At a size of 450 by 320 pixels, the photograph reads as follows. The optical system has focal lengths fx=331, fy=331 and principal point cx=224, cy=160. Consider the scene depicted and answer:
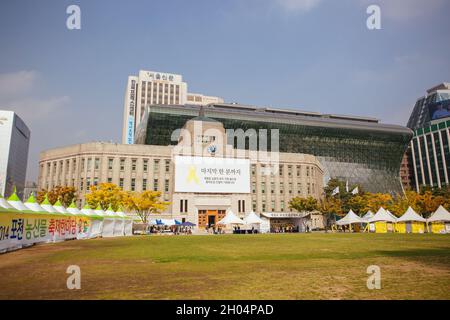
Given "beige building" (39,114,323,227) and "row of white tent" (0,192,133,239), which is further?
"beige building" (39,114,323,227)

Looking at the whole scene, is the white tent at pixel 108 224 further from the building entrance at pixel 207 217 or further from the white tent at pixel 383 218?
the white tent at pixel 383 218

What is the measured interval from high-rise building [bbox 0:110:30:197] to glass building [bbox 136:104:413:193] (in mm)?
Answer: 90604

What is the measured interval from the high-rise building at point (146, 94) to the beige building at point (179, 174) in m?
80.9

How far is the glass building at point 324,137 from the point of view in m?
92.1

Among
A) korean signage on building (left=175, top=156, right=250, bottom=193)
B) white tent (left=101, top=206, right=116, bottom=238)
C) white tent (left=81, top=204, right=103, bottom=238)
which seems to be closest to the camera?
white tent (left=81, top=204, right=103, bottom=238)

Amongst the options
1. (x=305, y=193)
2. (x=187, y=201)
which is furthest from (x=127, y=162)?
(x=305, y=193)

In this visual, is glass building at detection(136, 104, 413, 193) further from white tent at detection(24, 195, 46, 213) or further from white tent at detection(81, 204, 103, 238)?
white tent at detection(24, 195, 46, 213)

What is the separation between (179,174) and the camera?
6669 centimetres

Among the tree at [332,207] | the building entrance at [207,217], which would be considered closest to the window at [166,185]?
the building entrance at [207,217]

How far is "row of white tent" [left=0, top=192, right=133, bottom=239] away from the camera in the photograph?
21.5 metres

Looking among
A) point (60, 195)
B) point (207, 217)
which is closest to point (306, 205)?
point (207, 217)

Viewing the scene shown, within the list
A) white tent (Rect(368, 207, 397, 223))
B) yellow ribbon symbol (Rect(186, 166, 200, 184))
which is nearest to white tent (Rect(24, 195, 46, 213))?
yellow ribbon symbol (Rect(186, 166, 200, 184))
